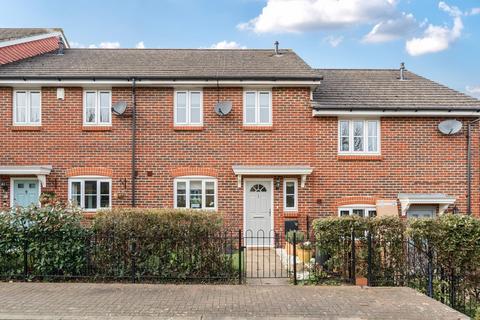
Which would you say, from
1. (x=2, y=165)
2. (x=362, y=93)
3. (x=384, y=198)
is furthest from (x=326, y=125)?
(x=2, y=165)

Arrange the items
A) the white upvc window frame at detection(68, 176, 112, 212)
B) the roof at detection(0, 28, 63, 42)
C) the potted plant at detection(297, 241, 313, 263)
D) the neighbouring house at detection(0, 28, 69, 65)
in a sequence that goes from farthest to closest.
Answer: the roof at detection(0, 28, 63, 42) < the neighbouring house at detection(0, 28, 69, 65) < the white upvc window frame at detection(68, 176, 112, 212) < the potted plant at detection(297, 241, 313, 263)

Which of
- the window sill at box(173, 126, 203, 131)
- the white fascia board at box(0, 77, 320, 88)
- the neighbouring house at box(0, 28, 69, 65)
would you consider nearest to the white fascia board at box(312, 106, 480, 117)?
the white fascia board at box(0, 77, 320, 88)

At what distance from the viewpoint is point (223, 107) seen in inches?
532

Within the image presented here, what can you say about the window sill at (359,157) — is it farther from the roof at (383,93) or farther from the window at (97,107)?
the window at (97,107)

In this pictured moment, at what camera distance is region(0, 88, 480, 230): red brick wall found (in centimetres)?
1348

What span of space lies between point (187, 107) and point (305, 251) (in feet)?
Answer: 21.7

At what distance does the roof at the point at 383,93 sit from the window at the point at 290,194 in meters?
2.70

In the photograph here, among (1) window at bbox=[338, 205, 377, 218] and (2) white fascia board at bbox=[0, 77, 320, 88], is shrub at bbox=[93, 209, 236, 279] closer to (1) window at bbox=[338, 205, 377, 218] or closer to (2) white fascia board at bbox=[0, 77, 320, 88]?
(2) white fascia board at bbox=[0, 77, 320, 88]

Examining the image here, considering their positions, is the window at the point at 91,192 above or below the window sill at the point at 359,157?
below

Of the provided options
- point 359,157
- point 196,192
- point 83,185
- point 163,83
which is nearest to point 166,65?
point 163,83

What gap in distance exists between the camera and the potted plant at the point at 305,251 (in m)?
9.49

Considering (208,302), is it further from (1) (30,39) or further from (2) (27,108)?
(1) (30,39)

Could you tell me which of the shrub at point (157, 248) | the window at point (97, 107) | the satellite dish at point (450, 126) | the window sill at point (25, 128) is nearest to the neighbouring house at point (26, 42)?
the window sill at point (25, 128)

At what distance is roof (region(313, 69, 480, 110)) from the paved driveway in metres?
7.38
